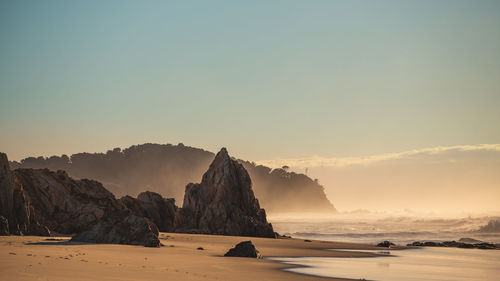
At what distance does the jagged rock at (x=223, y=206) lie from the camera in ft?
153

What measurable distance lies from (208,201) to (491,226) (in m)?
36.5

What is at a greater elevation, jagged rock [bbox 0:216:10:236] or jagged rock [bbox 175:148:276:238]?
jagged rock [bbox 175:148:276:238]

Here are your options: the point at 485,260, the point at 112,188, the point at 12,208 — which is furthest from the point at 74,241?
the point at 112,188

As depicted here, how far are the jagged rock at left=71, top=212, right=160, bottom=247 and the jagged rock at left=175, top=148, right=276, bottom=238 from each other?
751 inches

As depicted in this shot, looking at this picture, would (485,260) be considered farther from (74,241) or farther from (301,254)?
(74,241)

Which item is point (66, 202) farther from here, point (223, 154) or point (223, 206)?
point (223, 154)

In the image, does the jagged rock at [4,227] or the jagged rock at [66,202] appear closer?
the jagged rock at [4,227]

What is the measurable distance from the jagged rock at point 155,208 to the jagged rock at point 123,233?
19.3 metres

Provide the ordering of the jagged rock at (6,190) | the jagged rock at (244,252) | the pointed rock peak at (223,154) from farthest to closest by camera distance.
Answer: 1. the pointed rock peak at (223,154)
2. the jagged rock at (6,190)
3. the jagged rock at (244,252)

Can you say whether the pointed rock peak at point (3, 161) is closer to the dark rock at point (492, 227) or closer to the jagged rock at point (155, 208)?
the jagged rock at point (155, 208)

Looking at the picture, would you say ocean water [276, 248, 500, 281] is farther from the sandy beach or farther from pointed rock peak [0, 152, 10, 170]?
pointed rock peak [0, 152, 10, 170]

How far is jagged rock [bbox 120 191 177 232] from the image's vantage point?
47.0 metres

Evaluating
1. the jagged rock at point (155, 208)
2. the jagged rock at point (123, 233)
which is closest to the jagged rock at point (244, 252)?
the jagged rock at point (123, 233)

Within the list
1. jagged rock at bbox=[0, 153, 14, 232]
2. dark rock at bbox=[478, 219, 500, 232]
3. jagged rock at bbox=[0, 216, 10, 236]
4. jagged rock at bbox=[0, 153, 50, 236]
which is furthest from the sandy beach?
dark rock at bbox=[478, 219, 500, 232]
